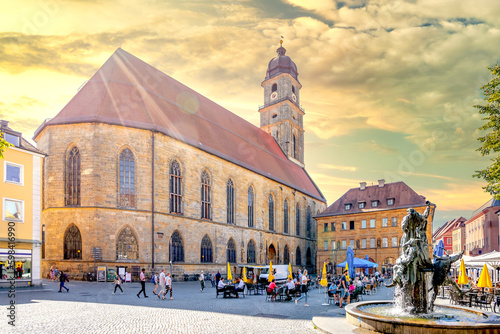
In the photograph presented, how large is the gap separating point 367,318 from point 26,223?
70.4 ft

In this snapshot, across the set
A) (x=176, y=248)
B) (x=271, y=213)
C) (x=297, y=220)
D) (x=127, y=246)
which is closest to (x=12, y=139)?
(x=127, y=246)

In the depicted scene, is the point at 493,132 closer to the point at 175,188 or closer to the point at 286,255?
the point at 175,188

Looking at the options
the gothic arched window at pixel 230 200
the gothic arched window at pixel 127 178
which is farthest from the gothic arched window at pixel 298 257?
the gothic arched window at pixel 127 178

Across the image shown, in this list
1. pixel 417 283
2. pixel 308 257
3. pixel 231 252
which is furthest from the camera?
pixel 308 257

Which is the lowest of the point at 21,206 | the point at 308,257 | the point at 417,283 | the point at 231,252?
the point at 308,257

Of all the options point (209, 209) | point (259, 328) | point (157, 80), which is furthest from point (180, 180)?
point (259, 328)

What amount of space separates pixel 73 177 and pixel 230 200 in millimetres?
17002

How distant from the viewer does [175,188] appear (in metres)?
36.3

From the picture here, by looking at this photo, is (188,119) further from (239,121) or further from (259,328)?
(259,328)

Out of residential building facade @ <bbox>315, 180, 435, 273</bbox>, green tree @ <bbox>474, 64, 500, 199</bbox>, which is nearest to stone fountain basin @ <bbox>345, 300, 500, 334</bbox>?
green tree @ <bbox>474, 64, 500, 199</bbox>

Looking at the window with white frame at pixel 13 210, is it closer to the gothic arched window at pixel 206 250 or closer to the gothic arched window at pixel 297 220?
the gothic arched window at pixel 206 250

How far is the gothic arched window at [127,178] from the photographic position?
107ft

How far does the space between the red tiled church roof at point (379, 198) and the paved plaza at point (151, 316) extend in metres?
39.4

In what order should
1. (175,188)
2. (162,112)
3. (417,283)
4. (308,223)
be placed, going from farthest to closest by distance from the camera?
(308,223) < (162,112) < (175,188) < (417,283)
